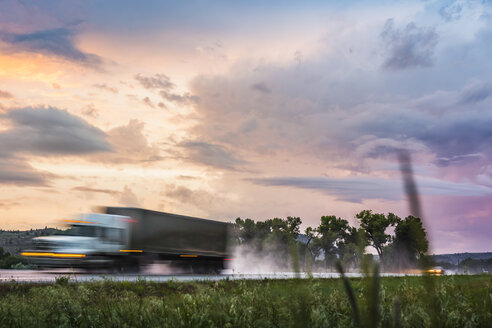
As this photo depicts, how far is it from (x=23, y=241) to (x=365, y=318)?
24133mm

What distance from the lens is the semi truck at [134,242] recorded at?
2244cm

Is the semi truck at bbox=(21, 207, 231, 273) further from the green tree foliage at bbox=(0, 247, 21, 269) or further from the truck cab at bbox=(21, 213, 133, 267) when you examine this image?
the green tree foliage at bbox=(0, 247, 21, 269)

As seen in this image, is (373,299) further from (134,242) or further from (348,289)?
(134,242)

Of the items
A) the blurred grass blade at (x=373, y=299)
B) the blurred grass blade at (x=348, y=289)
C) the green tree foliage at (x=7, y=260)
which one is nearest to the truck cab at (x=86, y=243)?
the green tree foliage at (x=7, y=260)

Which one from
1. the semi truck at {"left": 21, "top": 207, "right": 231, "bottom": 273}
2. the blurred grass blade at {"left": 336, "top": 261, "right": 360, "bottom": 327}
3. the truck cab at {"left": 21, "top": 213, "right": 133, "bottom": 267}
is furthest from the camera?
the semi truck at {"left": 21, "top": 207, "right": 231, "bottom": 273}

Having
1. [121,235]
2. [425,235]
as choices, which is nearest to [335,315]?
[425,235]

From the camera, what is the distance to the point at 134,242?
1017 inches

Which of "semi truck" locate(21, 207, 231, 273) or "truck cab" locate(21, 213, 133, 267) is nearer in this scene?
"truck cab" locate(21, 213, 133, 267)

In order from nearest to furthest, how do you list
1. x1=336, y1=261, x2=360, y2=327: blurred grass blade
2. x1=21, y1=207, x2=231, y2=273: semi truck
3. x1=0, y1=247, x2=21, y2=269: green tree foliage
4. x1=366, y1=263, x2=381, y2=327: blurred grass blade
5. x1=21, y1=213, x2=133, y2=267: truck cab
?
x1=366, y1=263, x2=381, y2=327: blurred grass blade, x1=336, y1=261, x2=360, y2=327: blurred grass blade, x1=21, y1=213, x2=133, y2=267: truck cab, x1=21, y1=207, x2=231, y2=273: semi truck, x1=0, y1=247, x2=21, y2=269: green tree foliage

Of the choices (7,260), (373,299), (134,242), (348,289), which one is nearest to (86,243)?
(134,242)

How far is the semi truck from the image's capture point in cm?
2244

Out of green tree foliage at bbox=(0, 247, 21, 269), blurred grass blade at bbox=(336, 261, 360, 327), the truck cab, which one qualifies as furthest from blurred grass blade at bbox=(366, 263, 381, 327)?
green tree foliage at bbox=(0, 247, 21, 269)

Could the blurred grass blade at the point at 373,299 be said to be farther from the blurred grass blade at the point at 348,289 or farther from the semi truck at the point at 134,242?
the semi truck at the point at 134,242

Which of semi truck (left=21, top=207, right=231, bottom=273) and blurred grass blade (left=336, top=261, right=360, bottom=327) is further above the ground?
semi truck (left=21, top=207, right=231, bottom=273)
